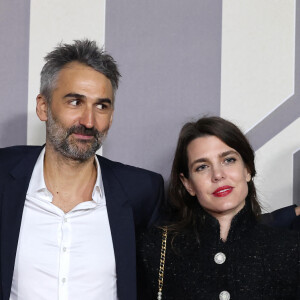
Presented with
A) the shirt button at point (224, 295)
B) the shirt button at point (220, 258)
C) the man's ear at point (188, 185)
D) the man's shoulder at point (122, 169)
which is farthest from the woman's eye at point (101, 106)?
the shirt button at point (224, 295)

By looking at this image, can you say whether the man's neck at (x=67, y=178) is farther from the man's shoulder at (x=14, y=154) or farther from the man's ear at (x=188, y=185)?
the man's ear at (x=188, y=185)

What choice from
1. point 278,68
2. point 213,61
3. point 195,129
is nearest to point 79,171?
point 195,129

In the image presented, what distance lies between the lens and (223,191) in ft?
5.70

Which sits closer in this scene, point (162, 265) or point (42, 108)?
point (162, 265)

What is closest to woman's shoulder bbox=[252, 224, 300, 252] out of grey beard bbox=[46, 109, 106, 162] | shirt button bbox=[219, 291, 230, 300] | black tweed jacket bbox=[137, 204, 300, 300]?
black tweed jacket bbox=[137, 204, 300, 300]

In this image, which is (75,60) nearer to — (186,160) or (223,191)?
(186,160)

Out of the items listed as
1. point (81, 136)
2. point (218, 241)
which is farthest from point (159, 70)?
point (218, 241)

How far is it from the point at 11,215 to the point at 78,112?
395 millimetres

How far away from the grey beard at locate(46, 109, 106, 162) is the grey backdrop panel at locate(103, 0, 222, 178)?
0.45 metres

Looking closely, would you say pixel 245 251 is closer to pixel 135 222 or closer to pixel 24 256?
pixel 135 222

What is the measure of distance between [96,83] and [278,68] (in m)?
0.86

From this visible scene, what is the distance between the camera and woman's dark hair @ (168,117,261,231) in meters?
1.83

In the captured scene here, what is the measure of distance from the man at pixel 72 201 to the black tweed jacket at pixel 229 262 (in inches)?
4.7

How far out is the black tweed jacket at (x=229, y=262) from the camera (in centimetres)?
168
